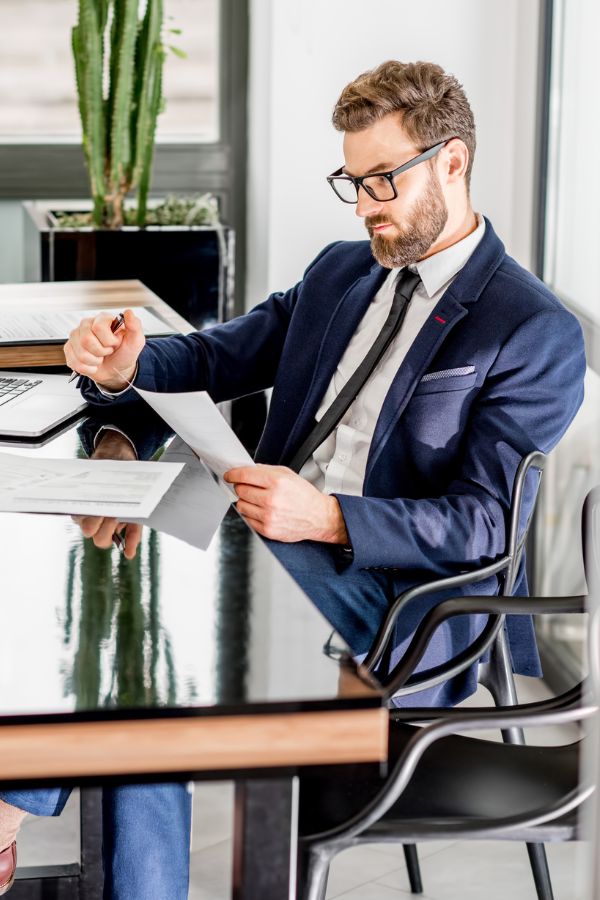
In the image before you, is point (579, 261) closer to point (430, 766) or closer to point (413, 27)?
point (413, 27)

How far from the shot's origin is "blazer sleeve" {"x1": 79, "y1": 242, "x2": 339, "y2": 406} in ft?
6.96

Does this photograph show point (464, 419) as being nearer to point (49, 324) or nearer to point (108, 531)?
point (108, 531)

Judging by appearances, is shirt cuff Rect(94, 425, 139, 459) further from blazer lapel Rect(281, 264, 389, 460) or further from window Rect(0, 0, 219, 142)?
window Rect(0, 0, 219, 142)

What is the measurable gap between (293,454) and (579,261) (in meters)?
1.15

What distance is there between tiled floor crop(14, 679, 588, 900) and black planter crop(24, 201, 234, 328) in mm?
1941

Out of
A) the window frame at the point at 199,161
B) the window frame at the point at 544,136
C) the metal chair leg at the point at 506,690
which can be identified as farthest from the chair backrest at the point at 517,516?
the window frame at the point at 199,161

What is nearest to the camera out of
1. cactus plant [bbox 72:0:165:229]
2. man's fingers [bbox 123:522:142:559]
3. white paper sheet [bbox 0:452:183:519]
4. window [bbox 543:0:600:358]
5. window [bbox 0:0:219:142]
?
man's fingers [bbox 123:522:142:559]

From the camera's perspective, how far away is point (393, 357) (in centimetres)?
201

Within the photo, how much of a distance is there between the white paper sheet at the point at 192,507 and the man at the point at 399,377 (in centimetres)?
6

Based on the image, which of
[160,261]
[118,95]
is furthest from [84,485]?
[118,95]

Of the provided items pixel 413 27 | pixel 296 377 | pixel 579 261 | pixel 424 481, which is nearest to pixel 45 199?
pixel 413 27

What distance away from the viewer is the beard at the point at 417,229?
6.37 ft

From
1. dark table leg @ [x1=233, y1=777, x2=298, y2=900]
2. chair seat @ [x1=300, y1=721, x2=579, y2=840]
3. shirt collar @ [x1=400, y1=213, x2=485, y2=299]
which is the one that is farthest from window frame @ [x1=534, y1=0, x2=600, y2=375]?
dark table leg @ [x1=233, y1=777, x2=298, y2=900]

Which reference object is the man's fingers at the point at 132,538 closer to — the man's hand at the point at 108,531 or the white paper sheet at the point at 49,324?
the man's hand at the point at 108,531
